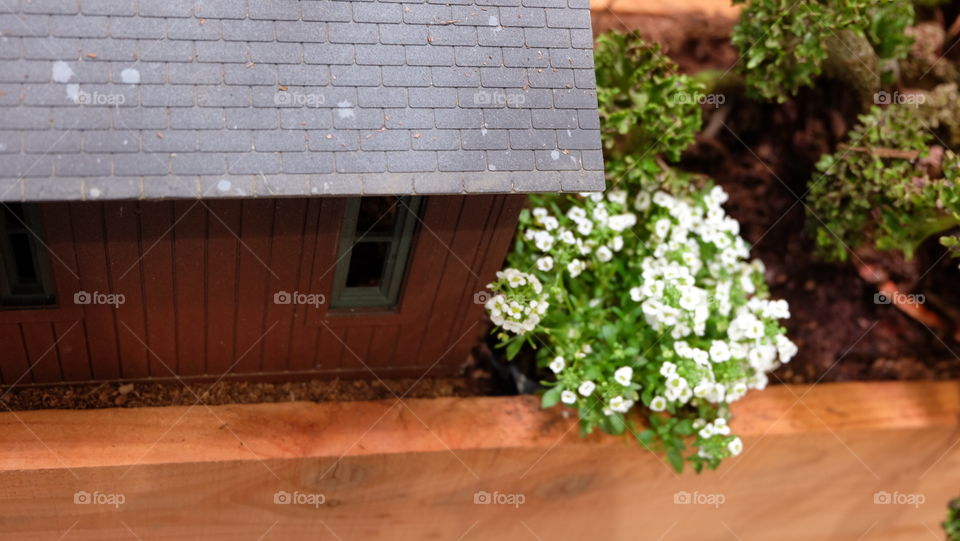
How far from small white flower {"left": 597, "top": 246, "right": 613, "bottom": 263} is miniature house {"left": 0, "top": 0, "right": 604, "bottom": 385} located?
455mm

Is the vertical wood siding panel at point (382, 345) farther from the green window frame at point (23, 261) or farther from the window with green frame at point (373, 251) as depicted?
the green window frame at point (23, 261)

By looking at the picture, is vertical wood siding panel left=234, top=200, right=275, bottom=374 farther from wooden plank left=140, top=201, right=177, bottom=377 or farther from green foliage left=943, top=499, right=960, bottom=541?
green foliage left=943, top=499, right=960, bottom=541

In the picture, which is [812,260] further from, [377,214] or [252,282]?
[252,282]

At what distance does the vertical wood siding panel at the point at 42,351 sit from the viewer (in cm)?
325

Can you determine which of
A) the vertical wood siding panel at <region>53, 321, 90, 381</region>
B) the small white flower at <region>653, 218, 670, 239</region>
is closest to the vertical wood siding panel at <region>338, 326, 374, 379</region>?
the vertical wood siding panel at <region>53, 321, 90, 381</region>

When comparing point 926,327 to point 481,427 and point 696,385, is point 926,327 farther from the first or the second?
point 481,427

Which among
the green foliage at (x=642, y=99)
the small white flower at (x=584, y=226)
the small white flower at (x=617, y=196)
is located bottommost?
the small white flower at (x=584, y=226)

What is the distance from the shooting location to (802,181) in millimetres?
4422

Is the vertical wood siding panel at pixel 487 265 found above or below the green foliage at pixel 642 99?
below

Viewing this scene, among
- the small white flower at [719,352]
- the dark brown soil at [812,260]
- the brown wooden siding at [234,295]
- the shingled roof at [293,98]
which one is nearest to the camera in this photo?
the shingled roof at [293,98]

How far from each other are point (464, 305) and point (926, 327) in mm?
2300

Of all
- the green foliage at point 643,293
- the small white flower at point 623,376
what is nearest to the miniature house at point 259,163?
the green foliage at point 643,293

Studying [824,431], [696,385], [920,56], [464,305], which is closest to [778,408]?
[824,431]

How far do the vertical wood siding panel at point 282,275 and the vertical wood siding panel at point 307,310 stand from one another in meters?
0.02
